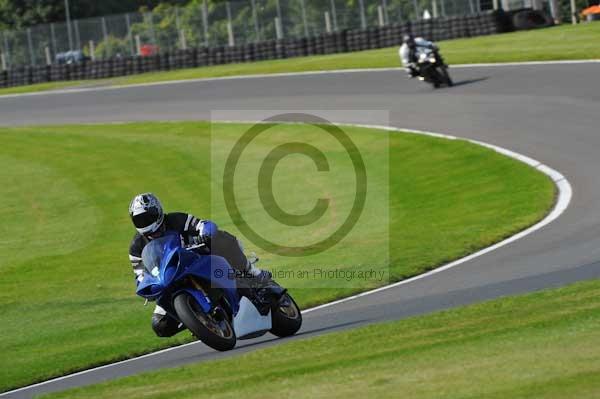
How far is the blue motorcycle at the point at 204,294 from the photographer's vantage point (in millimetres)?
9914

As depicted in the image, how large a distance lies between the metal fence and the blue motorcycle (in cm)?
3661

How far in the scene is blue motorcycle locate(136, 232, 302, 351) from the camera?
9914mm

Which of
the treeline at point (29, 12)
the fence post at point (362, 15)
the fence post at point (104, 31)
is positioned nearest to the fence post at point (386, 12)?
the fence post at point (362, 15)

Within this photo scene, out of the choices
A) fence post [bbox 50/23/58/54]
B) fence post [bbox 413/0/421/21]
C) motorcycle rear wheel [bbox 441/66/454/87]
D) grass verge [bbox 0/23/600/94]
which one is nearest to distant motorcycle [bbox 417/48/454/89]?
motorcycle rear wheel [bbox 441/66/454/87]

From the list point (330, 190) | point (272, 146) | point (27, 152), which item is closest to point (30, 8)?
point (27, 152)

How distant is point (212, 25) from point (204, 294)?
1713 inches

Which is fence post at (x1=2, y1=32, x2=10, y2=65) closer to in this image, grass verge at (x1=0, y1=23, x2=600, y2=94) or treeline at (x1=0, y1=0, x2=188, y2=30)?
grass verge at (x1=0, y1=23, x2=600, y2=94)

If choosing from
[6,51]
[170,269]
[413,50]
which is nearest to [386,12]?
[413,50]

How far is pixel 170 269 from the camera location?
990 centimetres

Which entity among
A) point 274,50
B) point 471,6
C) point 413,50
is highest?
point 471,6

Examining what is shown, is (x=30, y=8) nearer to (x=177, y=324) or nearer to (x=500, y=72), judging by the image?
(x=500, y=72)

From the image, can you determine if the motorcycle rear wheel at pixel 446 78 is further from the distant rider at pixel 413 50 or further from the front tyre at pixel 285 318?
the front tyre at pixel 285 318

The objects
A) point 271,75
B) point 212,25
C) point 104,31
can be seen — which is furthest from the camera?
point 104,31

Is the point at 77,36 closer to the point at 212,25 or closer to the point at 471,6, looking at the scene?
the point at 212,25
